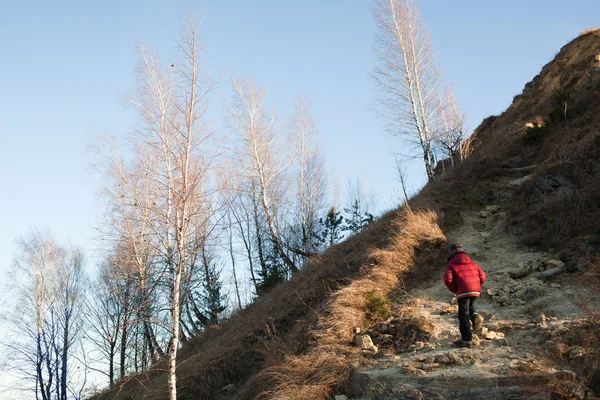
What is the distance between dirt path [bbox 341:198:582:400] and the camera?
5.48 metres

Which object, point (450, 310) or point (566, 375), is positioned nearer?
point (566, 375)

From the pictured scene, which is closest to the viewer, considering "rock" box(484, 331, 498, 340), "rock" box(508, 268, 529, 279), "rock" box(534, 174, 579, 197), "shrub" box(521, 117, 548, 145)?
"rock" box(484, 331, 498, 340)

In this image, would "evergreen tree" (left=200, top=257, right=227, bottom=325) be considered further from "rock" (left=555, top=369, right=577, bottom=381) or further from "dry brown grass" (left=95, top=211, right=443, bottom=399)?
"rock" (left=555, top=369, right=577, bottom=381)

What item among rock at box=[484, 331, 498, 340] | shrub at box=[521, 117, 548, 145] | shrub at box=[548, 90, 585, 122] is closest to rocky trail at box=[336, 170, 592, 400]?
rock at box=[484, 331, 498, 340]

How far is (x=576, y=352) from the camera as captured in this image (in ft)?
18.3

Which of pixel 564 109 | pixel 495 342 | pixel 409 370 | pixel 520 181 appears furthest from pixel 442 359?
pixel 564 109

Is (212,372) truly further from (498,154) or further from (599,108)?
(599,108)

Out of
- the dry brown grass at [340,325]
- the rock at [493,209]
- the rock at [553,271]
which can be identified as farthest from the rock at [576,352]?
the rock at [493,209]

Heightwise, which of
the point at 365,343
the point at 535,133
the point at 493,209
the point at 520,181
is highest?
the point at 535,133

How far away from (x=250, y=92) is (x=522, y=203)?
12.8 m

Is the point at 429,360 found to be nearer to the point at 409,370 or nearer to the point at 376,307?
the point at 409,370

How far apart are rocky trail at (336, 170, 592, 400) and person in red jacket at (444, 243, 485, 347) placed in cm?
18

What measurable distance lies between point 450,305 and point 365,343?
1.84 m

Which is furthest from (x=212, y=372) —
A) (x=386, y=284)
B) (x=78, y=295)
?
(x=78, y=295)
